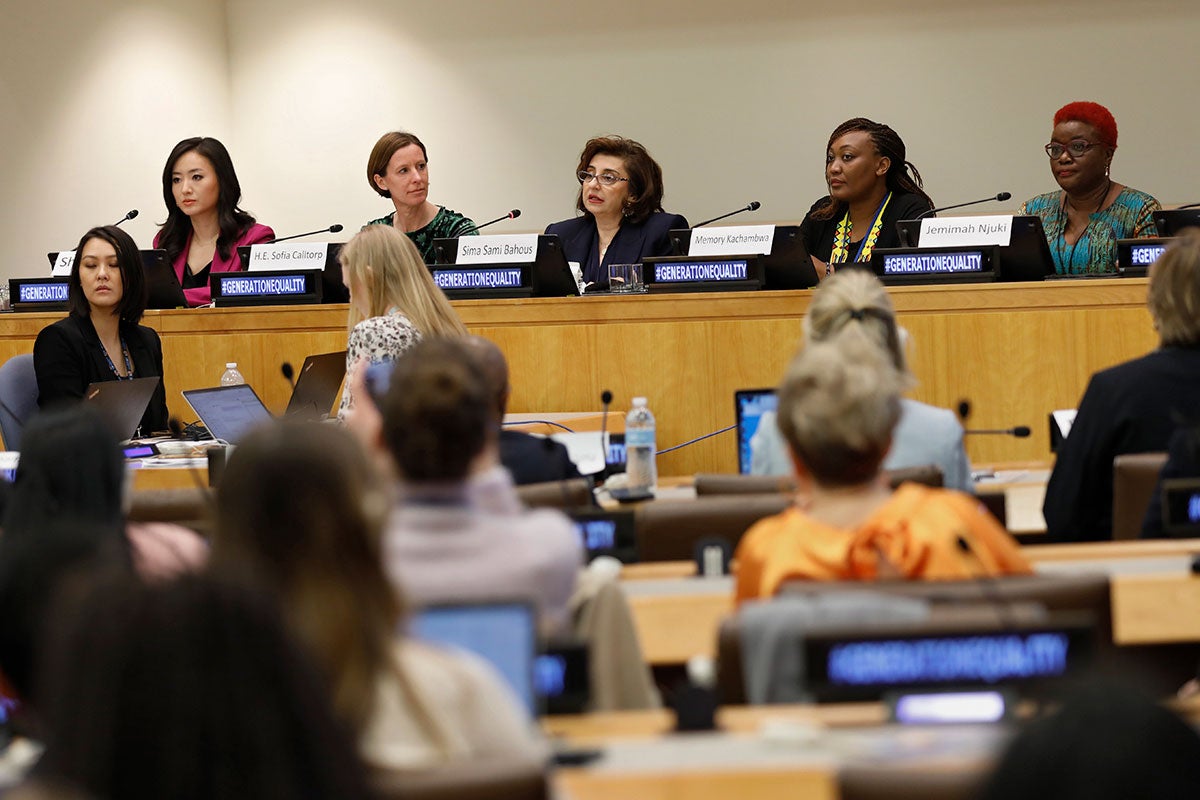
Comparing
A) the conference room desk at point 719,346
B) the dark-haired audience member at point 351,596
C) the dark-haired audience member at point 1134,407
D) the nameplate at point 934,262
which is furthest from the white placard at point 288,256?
the dark-haired audience member at point 351,596

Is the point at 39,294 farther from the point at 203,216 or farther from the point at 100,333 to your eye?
the point at 100,333

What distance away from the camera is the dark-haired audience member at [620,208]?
6773 millimetres

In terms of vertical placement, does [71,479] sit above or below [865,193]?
below

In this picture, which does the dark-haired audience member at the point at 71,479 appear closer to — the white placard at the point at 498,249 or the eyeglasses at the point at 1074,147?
the white placard at the point at 498,249

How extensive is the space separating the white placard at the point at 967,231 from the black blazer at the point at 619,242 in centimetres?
124

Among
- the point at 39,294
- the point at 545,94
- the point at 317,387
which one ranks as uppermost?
the point at 545,94

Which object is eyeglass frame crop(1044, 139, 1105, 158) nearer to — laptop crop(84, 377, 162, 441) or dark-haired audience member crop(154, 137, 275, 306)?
dark-haired audience member crop(154, 137, 275, 306)

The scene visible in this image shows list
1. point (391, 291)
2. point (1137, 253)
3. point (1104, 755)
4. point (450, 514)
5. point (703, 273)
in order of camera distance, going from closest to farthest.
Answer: point (1104, 755) < point (450, 514) < point (391, 291) < point (1137, 253) < point (703, 273)

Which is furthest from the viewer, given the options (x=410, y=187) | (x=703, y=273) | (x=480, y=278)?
(x=410, y=187)

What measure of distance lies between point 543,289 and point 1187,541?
342cm

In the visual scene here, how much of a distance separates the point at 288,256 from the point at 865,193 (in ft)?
7.51

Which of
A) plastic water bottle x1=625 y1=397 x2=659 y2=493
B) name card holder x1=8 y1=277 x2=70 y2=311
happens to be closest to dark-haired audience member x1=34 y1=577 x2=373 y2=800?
plastic water bottle x1=625 y1=397 x2=659 y2=493

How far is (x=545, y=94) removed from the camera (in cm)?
934

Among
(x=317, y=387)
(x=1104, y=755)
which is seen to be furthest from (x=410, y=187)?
(x=1104, y=755)
